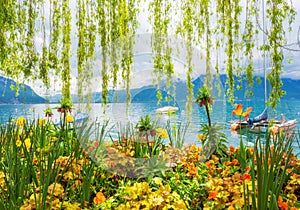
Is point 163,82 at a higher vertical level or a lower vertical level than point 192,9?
lower

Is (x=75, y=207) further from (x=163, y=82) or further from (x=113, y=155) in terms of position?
(x=163, y=82)

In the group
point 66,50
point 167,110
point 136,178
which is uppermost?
point 66,50

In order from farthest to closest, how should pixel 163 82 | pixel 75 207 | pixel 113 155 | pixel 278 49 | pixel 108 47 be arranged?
1. pixel 108 47
2. pixel 163 82
3. pixel 278 49
4. pixel 113 155
5. pixel 75 207

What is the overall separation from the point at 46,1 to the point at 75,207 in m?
2.61

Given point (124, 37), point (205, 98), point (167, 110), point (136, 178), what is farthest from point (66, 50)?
point (136, 178)

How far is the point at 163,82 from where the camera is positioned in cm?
269

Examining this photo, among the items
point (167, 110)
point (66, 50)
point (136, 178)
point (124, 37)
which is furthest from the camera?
point (66, 50)

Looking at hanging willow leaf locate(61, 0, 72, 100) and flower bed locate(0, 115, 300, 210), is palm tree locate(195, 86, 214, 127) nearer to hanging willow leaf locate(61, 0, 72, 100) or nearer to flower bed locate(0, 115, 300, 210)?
flower bed locate(0, 115, 300, 210)

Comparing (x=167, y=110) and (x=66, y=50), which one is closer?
(x=167, y=110)

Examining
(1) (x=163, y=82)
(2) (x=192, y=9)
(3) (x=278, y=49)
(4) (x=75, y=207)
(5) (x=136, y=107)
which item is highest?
(2) (x=192, y=9)

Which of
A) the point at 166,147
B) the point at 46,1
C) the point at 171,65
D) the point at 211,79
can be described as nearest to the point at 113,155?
the point at 166,147

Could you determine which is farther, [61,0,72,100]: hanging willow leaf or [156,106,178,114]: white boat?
[61,0,72,100]: hanging willow leaf

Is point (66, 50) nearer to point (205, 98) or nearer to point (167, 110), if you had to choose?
point (167, 110)

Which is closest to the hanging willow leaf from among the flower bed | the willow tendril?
the willow tendril
